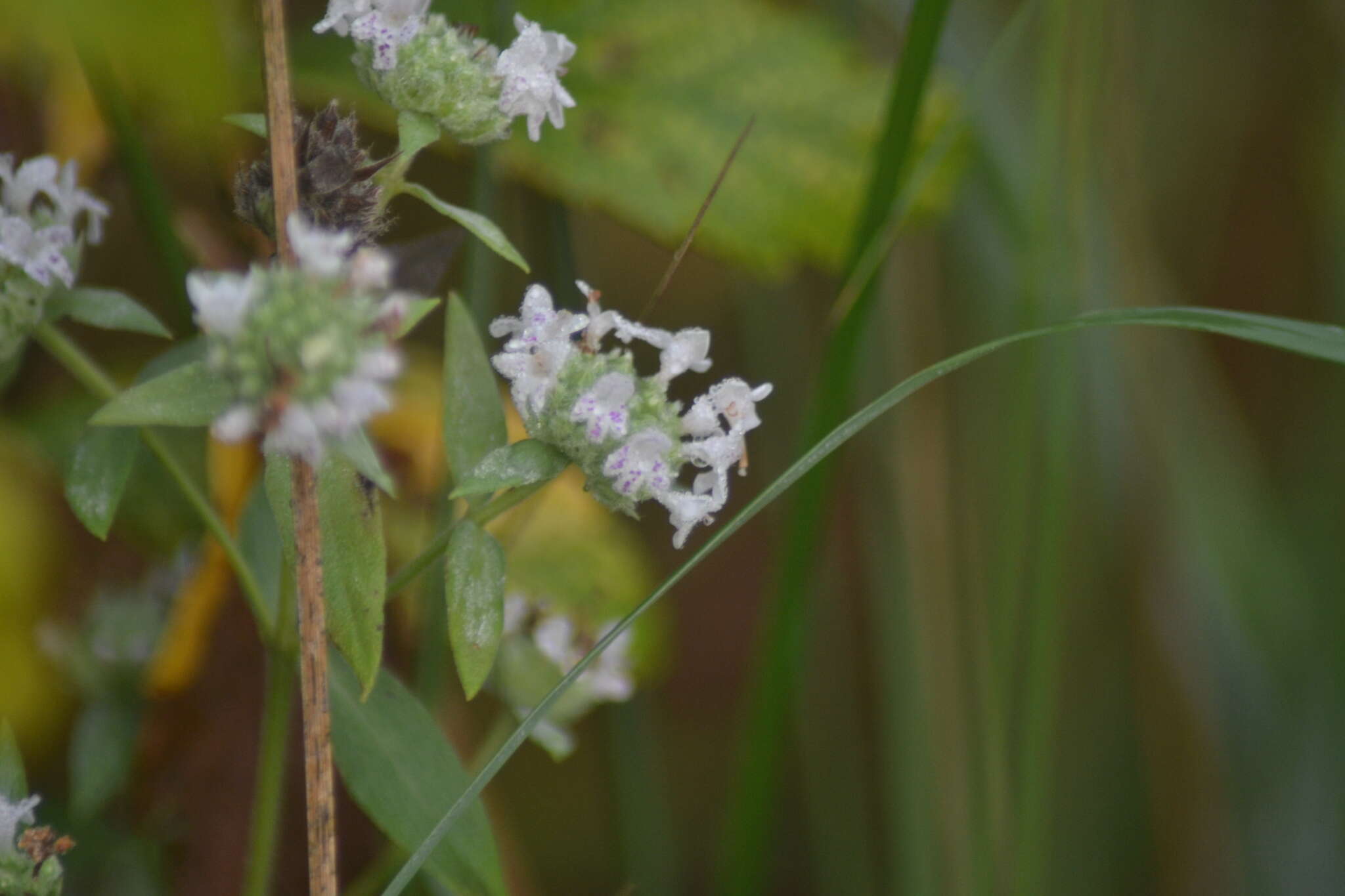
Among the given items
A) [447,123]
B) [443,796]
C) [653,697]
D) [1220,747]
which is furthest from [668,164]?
[1220,747]

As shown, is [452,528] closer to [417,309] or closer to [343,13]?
[417,309]

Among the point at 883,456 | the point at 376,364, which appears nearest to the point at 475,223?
the point at 376,364

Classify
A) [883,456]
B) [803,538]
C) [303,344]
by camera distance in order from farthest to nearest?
[883,456]
[803,538]
[303,344]

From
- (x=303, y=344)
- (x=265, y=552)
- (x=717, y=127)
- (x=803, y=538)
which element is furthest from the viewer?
(x=717, y=127)

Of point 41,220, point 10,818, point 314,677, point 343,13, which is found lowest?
point 10,818

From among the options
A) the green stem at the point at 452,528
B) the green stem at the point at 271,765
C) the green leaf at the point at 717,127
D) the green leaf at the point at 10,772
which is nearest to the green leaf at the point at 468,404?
the green stem at the point at 452,528

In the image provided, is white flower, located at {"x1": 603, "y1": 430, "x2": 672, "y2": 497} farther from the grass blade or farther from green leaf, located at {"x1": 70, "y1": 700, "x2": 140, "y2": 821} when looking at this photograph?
green leaf, located at {"x1": 70, "y1": 700, "x2": 140, "y2": 821}

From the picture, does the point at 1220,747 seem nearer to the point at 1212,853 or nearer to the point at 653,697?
the point at 1212,853
